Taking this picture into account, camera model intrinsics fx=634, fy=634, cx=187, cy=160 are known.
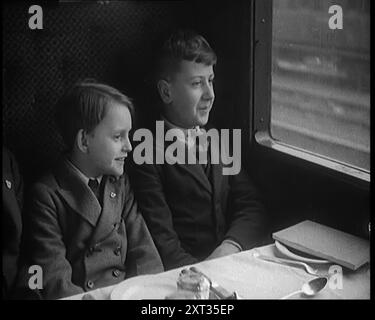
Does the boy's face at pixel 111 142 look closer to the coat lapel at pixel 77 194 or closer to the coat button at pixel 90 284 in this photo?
the coat lapel at pixel 77 194

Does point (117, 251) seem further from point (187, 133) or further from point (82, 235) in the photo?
point (187, 133)

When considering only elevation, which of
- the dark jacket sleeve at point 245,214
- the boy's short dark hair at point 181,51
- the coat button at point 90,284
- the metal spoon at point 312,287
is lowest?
the coat button at point 90,284

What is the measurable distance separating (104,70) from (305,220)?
0.53 metres

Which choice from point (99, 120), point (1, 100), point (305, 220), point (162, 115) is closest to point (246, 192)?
point (305, 220)

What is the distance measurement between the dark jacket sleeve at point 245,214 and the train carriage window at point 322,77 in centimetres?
14

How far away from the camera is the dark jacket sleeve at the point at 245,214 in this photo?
133 cm

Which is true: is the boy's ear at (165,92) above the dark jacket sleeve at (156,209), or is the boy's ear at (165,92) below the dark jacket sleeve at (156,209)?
above

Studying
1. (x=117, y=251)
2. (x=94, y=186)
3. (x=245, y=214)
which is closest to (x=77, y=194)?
(x=94, y=186)

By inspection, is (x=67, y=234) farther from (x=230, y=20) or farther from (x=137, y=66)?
(x=230, y=20)

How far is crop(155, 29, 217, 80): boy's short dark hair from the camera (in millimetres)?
1274

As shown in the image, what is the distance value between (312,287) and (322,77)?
438 mm

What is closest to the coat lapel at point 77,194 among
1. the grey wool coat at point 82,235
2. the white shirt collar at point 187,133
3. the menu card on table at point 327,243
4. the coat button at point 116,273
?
the grey wool coat at point 82,235

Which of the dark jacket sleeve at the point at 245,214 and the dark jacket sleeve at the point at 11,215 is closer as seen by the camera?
the dark jacket sleeve at the point at 11,215

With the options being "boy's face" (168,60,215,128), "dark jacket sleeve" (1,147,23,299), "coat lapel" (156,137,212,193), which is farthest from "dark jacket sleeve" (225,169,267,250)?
"dark jacket sleeve" (1,147,23,299)
